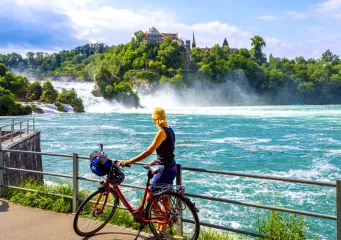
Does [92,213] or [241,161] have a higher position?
[92,213]

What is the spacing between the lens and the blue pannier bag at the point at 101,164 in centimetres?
553

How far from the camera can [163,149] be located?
540 centimetres

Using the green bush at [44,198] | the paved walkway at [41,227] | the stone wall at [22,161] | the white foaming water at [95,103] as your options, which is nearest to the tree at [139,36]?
the white foaming water at [95,103]

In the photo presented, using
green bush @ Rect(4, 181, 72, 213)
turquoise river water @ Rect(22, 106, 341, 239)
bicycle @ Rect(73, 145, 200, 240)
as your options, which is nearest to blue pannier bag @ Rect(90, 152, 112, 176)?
bicycle @ Rect(73, 145, 200, 240)

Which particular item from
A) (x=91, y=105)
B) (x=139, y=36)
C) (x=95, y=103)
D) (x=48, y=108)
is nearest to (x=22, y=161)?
(x=48, y=108)

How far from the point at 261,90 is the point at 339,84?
3024 centimetres

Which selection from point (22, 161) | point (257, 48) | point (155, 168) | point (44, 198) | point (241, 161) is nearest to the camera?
point (155, 168)

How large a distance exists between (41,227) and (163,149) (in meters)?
2.43

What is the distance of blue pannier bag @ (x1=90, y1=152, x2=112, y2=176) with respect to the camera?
5.53m

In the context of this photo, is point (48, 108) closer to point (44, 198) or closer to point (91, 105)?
point (91, 105)

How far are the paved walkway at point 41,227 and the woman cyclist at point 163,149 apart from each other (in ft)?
2.75

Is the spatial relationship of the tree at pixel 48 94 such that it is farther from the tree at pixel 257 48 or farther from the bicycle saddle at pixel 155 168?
the tree at pixel 257 48

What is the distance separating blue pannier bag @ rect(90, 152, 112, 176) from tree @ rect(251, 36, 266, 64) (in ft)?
590

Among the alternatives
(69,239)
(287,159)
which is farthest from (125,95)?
(69,239)
